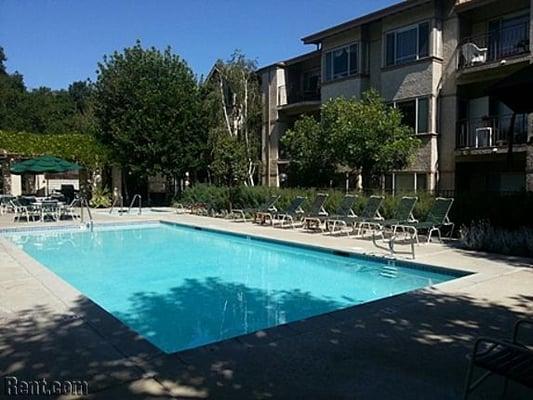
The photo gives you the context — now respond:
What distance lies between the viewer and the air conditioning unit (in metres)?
17.6

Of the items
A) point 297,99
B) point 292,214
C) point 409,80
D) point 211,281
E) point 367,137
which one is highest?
point 297,99

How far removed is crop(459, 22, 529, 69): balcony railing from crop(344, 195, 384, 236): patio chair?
7676mm

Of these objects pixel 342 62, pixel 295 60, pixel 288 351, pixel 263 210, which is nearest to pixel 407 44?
pixel 342 62

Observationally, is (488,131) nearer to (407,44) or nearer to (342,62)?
(407,44)

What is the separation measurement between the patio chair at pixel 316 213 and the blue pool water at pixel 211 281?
2.46 m

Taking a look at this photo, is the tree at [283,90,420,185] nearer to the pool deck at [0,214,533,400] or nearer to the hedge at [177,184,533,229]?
the hedge at [177,184,533,229]

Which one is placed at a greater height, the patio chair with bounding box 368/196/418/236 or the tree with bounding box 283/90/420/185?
the tree with bounding box 283/90/420/185

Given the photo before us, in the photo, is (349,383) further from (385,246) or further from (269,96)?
(269,96)

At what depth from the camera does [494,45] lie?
719 inches

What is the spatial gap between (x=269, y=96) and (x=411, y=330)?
2375 cm

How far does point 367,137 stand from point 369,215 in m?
4.51

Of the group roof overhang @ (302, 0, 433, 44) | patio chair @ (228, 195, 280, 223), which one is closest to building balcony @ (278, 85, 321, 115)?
roof overhang @ (302, 0, 433, 44)

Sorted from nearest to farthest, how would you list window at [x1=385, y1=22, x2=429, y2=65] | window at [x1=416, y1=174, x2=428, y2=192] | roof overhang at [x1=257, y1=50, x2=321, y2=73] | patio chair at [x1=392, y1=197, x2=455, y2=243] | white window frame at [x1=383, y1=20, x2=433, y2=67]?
1. patio chair at [x1=392, y1=197, x2=455, y2=243]
2. white window frame at [x1=383, y1=20, x2=433, y2=67]
3. window at [x1=385, y1=22, x2=429, y2=65]
4. window at [x1=416, y1=174, x2=428, y2=192]
5. roof overhang at [x1=257, y1=50, x2=321, y2=73]

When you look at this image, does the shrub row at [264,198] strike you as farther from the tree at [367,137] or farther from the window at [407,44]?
the window at [407,44]
